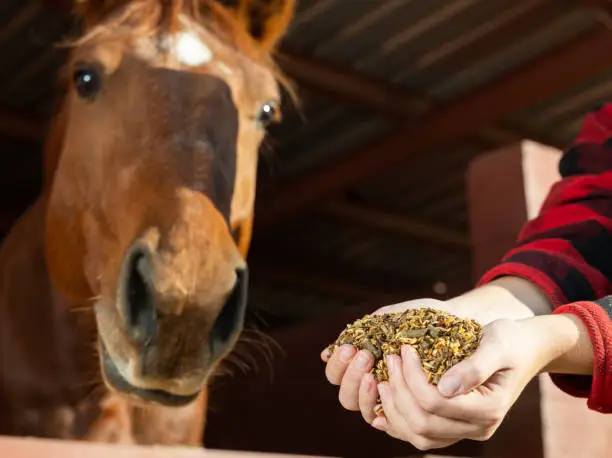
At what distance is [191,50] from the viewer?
1.39m

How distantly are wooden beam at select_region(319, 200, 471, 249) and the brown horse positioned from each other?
5.36ft

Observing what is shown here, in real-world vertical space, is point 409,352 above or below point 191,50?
above

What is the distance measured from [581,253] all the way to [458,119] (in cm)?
177

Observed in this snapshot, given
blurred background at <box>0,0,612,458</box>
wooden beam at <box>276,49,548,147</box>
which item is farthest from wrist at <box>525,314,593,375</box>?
wooden beam at <box>276,49,548,147</box>

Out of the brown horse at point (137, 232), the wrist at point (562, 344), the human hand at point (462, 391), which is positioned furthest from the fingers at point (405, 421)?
the brown horse at point (137, 232)

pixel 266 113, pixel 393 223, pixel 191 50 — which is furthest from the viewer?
pixel 393 223

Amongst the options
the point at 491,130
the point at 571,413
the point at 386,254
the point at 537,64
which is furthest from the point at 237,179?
the point at 386,254

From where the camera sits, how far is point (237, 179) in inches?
54.9

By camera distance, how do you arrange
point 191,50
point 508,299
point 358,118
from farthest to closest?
point 358,118 < point 191,50 < point 508,299

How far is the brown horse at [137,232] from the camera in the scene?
115 cm

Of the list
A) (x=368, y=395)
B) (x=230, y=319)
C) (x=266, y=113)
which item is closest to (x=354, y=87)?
(x=266, y=113)

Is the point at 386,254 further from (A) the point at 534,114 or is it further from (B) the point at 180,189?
(B) the point at 180,189

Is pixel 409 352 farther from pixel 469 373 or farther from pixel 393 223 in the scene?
pixel 393 223

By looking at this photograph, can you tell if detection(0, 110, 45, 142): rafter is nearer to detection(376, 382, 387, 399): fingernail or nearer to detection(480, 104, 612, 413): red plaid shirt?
detection(480, 104, 612, 413): red plaid shirt
